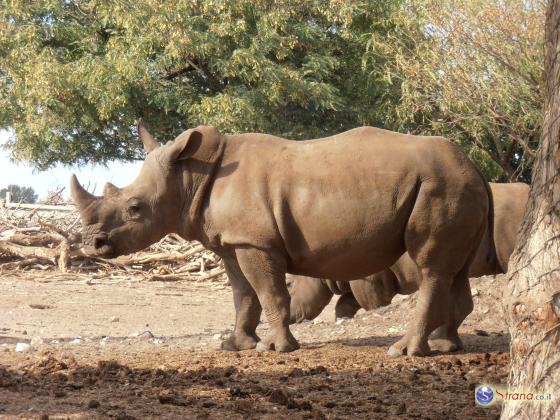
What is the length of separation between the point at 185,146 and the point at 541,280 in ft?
15.1

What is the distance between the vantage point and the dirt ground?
558cm

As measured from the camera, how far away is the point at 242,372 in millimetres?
6934

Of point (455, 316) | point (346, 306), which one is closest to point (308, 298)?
point (346, 306)

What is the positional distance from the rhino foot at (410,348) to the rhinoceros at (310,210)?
0.01 m

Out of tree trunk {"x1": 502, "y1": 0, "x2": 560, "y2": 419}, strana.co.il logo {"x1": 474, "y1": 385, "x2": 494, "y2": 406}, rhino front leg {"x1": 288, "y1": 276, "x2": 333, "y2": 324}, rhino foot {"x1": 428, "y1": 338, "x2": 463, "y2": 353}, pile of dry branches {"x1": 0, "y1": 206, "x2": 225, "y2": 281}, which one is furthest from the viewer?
pile of dry branches {"x1": 0, "y1": 206, "x2": 225, "y2": 281}

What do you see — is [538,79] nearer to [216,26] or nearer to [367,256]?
[216,26]

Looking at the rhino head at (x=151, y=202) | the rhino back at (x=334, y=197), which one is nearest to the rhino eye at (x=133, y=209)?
the rhino head at (x=151, y=202)

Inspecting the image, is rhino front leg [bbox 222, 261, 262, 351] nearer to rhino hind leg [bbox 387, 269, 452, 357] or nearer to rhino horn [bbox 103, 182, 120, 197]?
rhino horn [bbox 103, 182, 120, 197]

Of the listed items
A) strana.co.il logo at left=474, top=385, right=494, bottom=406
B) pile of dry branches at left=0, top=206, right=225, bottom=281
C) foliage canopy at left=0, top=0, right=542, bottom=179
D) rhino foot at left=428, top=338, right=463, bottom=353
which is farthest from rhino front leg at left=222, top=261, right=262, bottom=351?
foliage canopy at left=0, top=0, right=542, bottom=179

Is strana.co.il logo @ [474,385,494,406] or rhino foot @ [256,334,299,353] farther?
rhino foot @ [256,334,299,353]

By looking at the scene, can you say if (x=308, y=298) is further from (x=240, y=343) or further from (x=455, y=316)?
(x=455, y=316)

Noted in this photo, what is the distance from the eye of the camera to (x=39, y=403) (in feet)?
18.4

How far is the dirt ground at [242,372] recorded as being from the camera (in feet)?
18.3

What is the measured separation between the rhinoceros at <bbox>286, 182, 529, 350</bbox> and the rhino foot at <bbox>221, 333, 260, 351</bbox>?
223 cm
